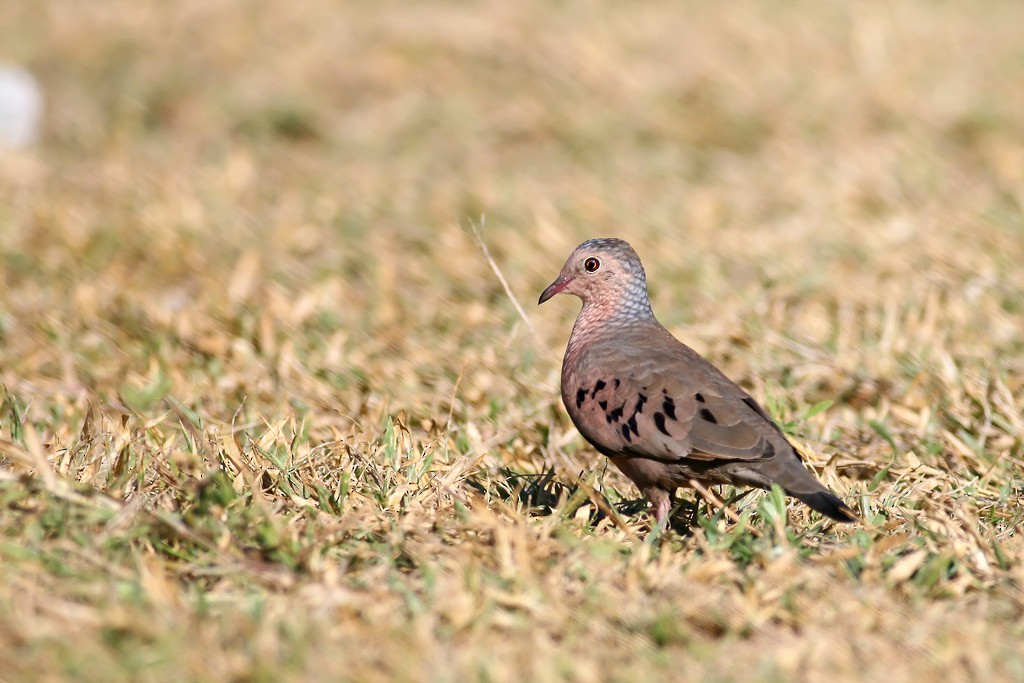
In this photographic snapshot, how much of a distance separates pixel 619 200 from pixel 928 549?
15.6ft

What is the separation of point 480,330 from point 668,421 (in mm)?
2457

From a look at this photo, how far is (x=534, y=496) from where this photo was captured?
4156 mm

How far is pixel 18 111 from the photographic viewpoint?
9602mm

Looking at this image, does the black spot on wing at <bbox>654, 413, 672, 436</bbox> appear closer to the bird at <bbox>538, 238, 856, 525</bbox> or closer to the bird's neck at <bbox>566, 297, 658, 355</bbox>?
the bird at <bbox>538, 238, 856, 525</bbox>

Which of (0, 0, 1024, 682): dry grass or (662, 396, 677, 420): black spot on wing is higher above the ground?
(662, 396, 677, 420): black spot on wing

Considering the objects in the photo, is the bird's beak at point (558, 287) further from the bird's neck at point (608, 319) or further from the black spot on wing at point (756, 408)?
the black spot on wing at point (756, 408)

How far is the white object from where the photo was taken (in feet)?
31.4

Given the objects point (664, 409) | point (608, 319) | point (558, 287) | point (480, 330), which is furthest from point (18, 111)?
point (664, 409)

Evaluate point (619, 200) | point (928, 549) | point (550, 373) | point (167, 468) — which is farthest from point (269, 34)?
point (928, 549)

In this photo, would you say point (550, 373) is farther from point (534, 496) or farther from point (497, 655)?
point (497, 655)

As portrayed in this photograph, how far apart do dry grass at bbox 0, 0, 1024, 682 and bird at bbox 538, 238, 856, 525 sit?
0.15 metres

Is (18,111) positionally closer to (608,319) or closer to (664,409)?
(608,319)

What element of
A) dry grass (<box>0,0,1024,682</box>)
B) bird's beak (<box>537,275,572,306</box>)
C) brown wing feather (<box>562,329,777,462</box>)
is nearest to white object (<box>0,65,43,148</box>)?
dry grass (<box>0,0,1024,682</box>)

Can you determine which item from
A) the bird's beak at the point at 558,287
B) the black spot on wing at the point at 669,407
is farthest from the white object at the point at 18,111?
the black spot on wing at the point at 669,407
